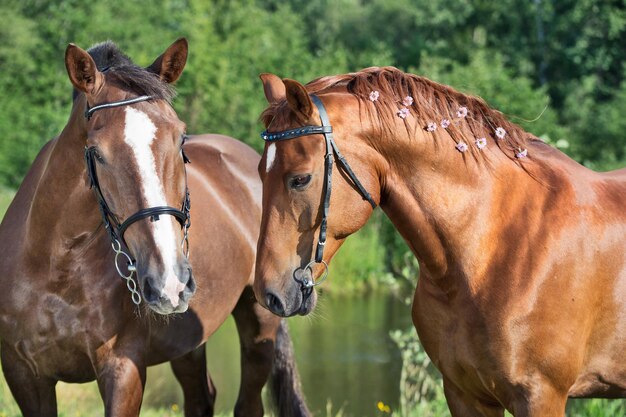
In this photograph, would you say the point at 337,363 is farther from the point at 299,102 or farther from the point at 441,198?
the point at 299,102

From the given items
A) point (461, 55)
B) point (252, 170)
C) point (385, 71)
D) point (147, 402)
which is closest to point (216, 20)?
point (461, 55)

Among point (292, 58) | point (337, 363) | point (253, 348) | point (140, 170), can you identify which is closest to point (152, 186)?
point (140, 170)

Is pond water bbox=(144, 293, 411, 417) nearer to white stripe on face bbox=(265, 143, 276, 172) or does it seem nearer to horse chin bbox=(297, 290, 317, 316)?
horse chin bbox=(297, 290, 317, 316)

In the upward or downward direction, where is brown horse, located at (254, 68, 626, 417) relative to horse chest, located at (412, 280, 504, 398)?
upward

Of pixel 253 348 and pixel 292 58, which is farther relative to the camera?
pixel 292 58

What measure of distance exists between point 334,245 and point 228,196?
2204 mm

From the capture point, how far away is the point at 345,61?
26.7 meters

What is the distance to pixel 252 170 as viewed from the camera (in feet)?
19.1

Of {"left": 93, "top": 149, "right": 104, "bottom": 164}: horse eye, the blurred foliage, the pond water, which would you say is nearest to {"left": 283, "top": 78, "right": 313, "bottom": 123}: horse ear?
{"left": 93, "top": 149, "right": 104, "bottom": 164}: horse eye

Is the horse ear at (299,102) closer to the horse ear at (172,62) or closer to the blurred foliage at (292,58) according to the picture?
the horse ear at (172,62)

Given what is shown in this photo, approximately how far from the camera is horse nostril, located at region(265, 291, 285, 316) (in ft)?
10.6

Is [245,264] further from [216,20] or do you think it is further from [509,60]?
[509,60]

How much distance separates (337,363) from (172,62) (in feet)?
28.3

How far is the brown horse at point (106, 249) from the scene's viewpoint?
3.51m
